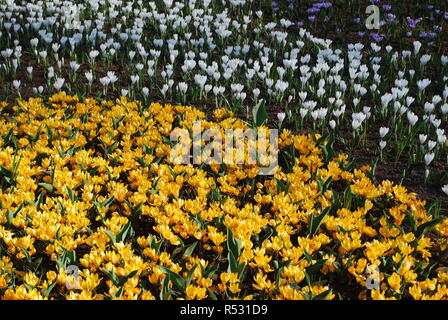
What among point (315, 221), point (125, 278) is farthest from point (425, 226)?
point (125, 278)

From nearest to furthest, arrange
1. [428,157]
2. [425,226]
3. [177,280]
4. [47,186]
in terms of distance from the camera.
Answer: [177,280], [425,226], [47,186], [428,157]

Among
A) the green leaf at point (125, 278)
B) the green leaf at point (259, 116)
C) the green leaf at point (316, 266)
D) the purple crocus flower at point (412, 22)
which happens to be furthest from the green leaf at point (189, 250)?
the purple crocus flower at point (412, 22)

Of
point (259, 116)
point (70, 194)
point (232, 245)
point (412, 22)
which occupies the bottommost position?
point (232, 245)

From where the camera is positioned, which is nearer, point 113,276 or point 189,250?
point 113,276

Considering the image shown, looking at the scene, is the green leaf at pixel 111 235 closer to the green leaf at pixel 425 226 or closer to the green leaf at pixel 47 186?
the green leaf at pixel 47 186

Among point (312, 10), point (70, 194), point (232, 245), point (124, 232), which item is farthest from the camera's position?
point (312, 10)

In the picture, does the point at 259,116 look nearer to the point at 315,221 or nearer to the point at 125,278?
the point at 315,221

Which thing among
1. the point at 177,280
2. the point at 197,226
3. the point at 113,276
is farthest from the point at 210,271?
the point at 113,276

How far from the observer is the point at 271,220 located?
3705 mm

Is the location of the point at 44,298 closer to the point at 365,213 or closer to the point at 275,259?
the point at 275,259

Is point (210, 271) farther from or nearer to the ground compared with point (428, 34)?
nearer to the ground

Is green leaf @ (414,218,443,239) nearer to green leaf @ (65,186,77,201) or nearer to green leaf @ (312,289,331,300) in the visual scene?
green leaf @ (312,289,331,300)

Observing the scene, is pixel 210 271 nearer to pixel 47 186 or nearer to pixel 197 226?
pixel 197 226
